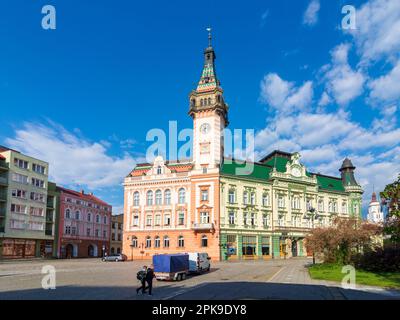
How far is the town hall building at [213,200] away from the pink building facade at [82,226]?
1552 centimetres

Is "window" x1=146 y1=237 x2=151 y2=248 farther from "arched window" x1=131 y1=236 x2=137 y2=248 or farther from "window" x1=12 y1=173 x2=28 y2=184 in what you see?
"window" x1=12 y1=173 x2=28 y2=184

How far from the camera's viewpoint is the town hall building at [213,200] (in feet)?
216

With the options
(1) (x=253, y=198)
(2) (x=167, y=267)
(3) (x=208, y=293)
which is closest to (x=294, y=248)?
(1) (x=253, y=198)

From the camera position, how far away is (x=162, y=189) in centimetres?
7019

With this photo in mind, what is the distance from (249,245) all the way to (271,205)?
337 inches

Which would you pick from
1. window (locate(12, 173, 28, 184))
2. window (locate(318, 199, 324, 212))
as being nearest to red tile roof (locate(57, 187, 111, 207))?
window (locate(12, 173, 28, 184))

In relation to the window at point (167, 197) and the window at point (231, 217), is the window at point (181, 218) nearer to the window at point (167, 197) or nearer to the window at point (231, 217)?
the window at point (167, 197)

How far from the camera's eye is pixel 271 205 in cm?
7125

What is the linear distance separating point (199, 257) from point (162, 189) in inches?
1306

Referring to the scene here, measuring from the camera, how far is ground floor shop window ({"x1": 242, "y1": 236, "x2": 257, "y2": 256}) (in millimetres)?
66688

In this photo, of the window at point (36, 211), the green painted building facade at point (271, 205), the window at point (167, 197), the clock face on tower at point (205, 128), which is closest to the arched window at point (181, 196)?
the window at point (167, 197)

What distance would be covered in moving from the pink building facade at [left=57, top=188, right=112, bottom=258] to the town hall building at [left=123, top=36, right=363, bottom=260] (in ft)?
50.9

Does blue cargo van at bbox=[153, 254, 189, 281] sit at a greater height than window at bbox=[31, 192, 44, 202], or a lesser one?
lesser
